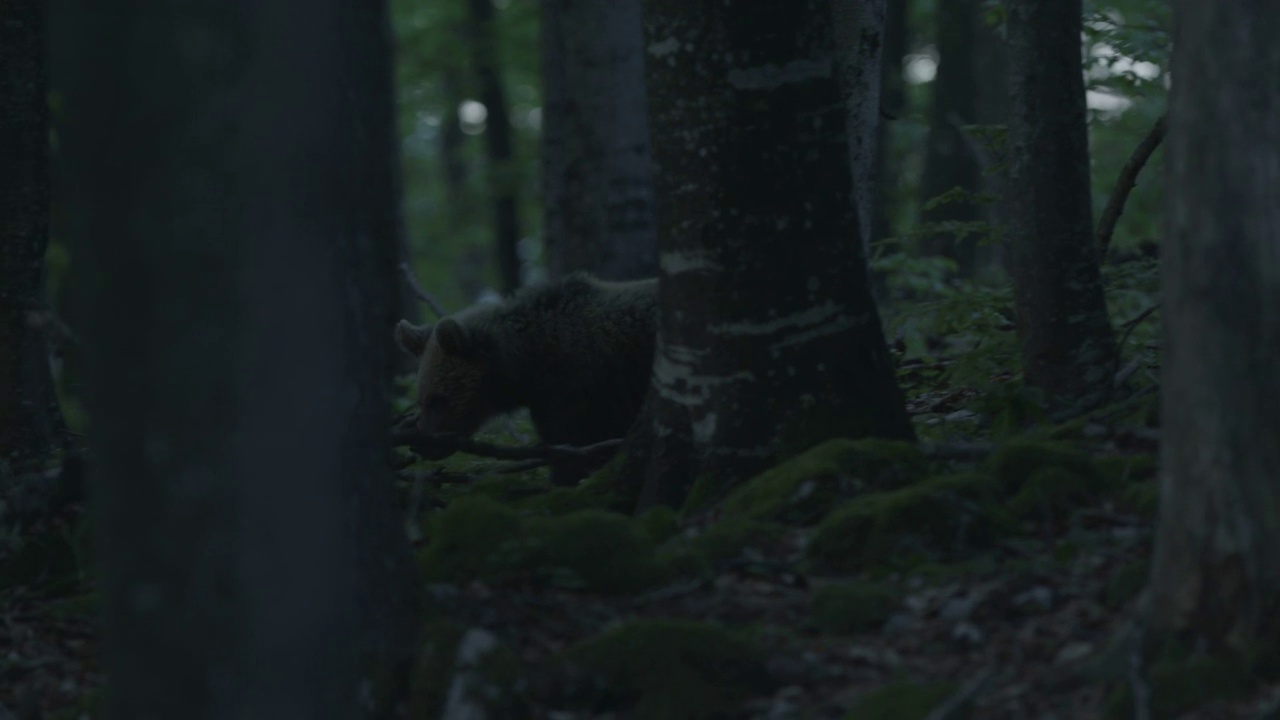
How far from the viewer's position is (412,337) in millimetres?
10398

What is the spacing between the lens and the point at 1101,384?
688cm

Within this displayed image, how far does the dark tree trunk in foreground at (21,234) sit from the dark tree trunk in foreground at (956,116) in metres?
11.3

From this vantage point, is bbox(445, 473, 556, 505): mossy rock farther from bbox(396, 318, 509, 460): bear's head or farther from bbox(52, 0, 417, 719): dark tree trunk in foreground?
bbox(52, 0, 417, 719): dark tree trunk in foreground

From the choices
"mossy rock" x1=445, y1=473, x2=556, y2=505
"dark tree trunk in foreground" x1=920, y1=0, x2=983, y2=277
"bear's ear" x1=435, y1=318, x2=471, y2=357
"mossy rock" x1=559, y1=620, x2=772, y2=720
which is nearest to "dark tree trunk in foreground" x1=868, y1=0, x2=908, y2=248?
"dark tree trunk in foreground" x1=920, y1=0, x2=983, y2=277

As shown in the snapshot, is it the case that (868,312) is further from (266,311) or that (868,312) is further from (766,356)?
(266,311)

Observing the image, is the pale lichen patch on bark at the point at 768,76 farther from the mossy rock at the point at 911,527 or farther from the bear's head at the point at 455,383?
the bear's head at the point at 455,383

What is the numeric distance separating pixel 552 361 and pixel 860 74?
2942 mm

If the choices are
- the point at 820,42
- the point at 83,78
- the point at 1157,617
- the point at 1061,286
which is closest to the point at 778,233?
the point at 820,42

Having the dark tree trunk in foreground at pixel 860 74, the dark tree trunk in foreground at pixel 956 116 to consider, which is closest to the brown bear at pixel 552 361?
the dark tree trunk in foreground at pixel 860 74

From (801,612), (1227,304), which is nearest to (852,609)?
(801,612)

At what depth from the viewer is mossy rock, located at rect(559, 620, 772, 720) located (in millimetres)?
Result: 4277

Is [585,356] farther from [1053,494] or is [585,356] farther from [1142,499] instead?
[1142,499]

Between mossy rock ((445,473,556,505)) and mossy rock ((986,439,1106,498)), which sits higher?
mossy rock ((986,439,1106,498))

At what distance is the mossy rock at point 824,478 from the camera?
5.52 metres
